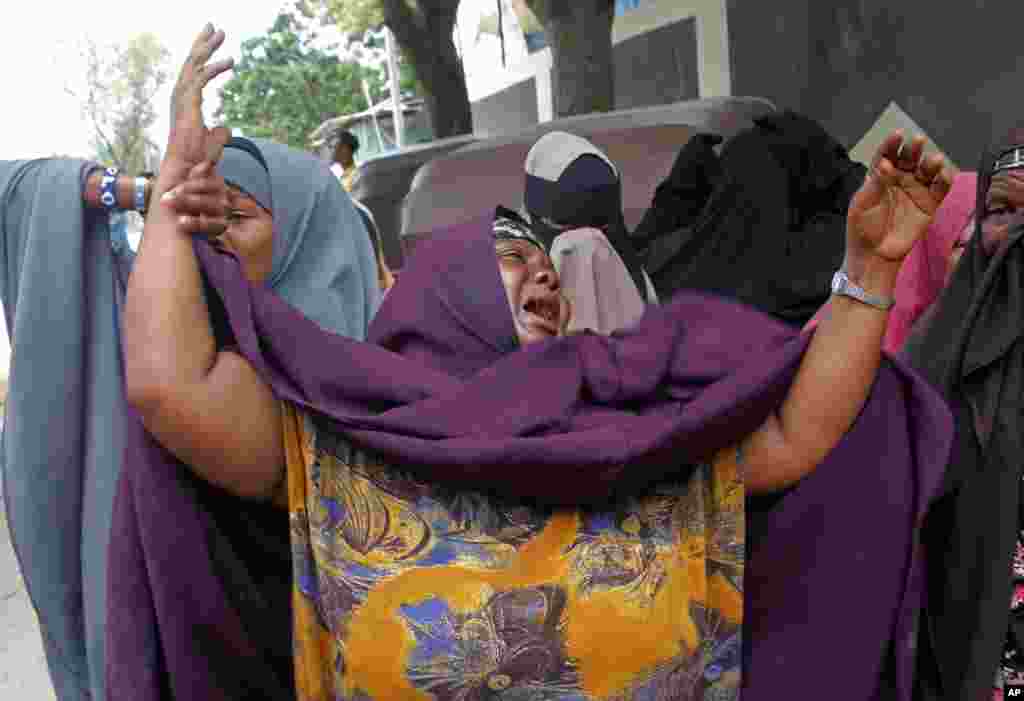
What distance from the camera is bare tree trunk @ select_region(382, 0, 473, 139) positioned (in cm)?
1032

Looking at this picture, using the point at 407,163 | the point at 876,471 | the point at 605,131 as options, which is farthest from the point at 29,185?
the point at 407,163

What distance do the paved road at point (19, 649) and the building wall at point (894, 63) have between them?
5850mm

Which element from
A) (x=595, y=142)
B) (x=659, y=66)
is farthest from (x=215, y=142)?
(x=659, y=66)

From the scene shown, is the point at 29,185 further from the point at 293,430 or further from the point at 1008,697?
the point at 1008,697

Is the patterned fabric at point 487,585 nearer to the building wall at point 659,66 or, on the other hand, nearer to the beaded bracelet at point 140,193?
the beaded bracelet at point 140,193

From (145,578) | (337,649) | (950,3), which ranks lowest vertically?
(337,649)

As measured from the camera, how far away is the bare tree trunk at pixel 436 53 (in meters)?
10.3

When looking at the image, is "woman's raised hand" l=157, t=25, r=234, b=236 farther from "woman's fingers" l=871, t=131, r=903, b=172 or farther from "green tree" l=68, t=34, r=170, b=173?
"green tree" l=68, t=34, r=170, b=173

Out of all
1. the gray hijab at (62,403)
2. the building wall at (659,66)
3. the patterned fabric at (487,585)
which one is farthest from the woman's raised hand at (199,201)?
the building wall at (659,66)

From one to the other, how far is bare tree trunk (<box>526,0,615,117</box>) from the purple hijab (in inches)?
239

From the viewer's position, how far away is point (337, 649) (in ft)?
5.22

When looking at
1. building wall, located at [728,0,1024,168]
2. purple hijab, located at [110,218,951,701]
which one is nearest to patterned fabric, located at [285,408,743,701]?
purple hijab, located at [110,218,951,701]

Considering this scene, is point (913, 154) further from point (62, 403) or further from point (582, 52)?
point (582, 52)

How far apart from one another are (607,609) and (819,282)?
6.22 ft
